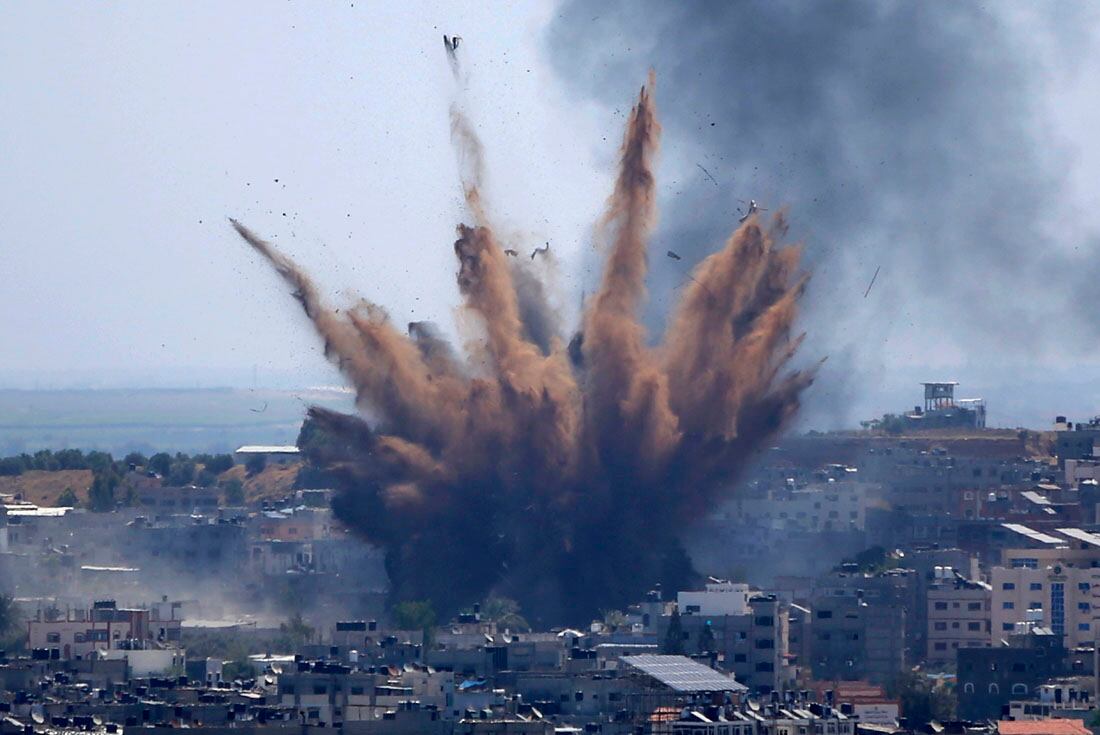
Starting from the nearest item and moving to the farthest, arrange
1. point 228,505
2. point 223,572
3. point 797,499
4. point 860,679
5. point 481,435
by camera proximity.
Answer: point 860,679
point 481,435
point 223,572
point 797,499
point 228,505

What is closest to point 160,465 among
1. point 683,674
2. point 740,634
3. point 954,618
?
point 954,618

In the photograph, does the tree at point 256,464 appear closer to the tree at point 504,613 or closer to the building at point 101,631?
the tree at point 504,613

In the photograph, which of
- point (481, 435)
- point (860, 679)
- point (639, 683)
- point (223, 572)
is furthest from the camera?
point (223, 572)

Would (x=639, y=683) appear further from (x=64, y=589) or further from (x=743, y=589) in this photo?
(x=64, y=589)

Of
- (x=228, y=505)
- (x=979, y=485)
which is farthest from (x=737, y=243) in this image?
(x=228, y=505)

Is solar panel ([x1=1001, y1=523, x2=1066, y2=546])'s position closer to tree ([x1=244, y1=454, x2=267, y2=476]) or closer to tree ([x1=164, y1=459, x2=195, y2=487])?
tree ([x1=164, y1=459, x2=195, y2=487])

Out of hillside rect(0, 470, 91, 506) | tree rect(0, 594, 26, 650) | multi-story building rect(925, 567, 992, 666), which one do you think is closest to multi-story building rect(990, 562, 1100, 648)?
multi-story building rect(925, 567, 992, 666)

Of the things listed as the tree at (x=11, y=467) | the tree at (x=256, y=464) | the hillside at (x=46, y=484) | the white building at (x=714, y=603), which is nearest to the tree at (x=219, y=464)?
the tree at (x=256, y=464)
